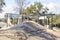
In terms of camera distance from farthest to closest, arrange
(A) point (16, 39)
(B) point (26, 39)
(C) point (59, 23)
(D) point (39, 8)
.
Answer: (D) point (39, 8) → (C) point (59, 23) → (B) point (26, 39) → (A) point (16, 39)

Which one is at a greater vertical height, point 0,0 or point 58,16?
point 0,0

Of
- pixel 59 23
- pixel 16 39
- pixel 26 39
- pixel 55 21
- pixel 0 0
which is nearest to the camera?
pixel 16 39

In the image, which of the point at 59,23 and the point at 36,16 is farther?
the point at 36,16

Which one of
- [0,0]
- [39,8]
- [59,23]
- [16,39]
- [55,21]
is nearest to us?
[16,39]

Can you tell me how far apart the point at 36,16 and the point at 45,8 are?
4.35 m

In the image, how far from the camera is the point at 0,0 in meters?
30.9

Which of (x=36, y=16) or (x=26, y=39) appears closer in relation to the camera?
(x=26, y=39)

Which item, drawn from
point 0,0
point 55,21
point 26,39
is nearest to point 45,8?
point 55,21

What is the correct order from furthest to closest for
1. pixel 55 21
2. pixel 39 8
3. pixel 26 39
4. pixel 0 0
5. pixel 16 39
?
1. pixel 39 8
2. pixel 55 21
3. pixel 0 0
4. pixel 26 39
5. pixel 16 39

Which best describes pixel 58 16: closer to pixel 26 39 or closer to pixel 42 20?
pixel 42 20

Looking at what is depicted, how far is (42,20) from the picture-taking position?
57625 mm

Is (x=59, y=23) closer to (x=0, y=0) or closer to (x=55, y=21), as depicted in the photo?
(x=55, y=21)

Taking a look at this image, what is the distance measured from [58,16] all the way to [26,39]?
117ft

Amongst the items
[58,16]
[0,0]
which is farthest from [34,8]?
[0,0]
